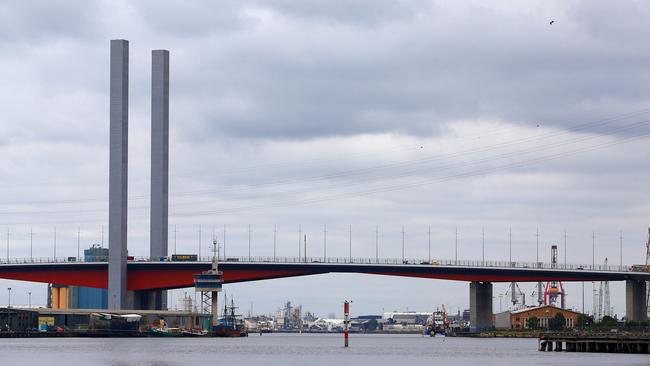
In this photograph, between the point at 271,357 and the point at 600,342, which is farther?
the point at 600,342

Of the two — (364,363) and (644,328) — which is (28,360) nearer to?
(364,363)

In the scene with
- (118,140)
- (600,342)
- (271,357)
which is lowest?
(271,357)

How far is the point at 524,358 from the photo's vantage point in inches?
4993

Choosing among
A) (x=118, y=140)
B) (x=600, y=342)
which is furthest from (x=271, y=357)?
(x=118, y=140)

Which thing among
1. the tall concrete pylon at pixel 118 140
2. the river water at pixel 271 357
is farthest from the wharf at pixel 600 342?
the tall concrete pylon at pixel 118 140

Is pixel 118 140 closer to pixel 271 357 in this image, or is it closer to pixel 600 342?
pixel 271 357

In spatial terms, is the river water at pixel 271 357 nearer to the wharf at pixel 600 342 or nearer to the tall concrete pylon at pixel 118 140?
the wharf at pixel 600 342

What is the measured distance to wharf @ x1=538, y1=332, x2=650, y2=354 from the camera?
131m

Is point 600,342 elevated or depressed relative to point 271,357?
elevated

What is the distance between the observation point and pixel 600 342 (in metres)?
136

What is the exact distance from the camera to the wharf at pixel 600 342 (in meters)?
131

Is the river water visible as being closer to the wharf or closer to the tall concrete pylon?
the wharf

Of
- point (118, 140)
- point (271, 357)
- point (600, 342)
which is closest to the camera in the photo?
point (271, 357)

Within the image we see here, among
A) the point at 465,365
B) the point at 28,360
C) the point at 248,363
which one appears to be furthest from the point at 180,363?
the point at 465,365
